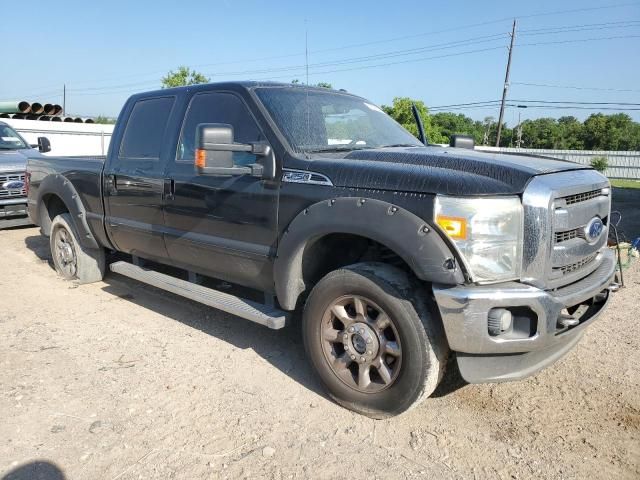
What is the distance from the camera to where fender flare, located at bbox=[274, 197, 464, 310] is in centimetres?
273

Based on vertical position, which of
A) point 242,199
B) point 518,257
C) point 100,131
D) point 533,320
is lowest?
point 533,320

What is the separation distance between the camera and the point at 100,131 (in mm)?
19938

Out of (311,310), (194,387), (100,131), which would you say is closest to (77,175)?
(194,387)

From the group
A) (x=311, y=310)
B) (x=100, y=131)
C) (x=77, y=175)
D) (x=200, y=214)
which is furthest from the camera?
(x=100, y=131)

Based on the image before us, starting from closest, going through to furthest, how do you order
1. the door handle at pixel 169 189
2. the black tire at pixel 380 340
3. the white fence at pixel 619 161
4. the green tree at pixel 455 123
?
the black tire at pixel 380 340 → the door handle at pixel 169 189 → the white fence at pixel 619 161 → the green tree at pixel 455 123

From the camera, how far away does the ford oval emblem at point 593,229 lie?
315 centimetres

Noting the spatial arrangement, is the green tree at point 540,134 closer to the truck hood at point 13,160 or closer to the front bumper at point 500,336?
the truck hood at point 13,160

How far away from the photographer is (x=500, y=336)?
2760 millimetres

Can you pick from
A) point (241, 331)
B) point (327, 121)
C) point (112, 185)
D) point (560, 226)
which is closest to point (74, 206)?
point (112, 185)

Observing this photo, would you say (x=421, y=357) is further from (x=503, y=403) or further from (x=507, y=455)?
(x=503, y=403)

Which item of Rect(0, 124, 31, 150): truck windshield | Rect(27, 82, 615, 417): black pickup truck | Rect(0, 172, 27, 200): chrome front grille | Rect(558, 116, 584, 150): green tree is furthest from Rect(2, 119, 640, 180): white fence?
Rect(558, 116, 584, 150): green tree

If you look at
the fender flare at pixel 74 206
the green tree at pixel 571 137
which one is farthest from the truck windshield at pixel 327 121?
the green tree at pixel 571 137

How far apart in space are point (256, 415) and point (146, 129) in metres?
2.81

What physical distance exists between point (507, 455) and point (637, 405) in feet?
3.68
